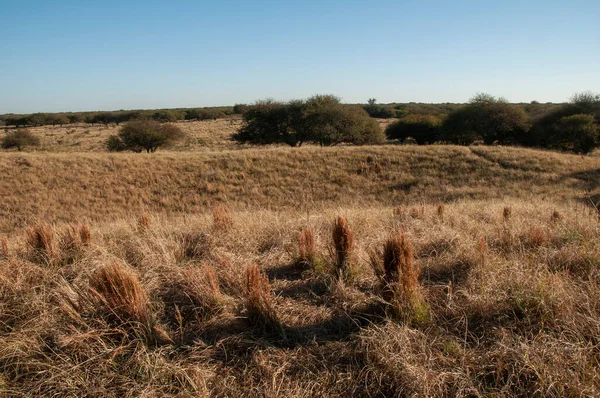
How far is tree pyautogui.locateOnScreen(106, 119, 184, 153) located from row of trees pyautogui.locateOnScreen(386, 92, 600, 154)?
28.9 metres

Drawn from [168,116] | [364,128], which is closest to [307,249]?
[364,128]

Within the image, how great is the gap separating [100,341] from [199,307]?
774 mm

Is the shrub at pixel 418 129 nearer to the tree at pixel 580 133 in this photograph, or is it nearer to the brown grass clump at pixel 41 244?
the tree at pixel 580 133

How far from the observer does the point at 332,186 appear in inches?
896

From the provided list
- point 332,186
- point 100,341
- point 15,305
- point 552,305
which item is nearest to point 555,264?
point 552,305

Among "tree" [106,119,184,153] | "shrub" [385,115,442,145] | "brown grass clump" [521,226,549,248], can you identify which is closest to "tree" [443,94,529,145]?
"shrub" [385,115,442,145]

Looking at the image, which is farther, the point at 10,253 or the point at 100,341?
the point at 10,253

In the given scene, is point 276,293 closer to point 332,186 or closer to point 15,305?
point 15,305

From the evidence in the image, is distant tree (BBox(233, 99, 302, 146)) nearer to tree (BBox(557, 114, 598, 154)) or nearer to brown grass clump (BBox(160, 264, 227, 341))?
tree (BBox(557, 114, 598, 154))

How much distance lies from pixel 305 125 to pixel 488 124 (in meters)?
20.2

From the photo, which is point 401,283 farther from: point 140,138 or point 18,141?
point 18,141

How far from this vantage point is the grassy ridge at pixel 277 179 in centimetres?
1956

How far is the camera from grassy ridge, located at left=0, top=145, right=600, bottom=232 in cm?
1956

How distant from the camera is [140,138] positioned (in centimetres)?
3506
